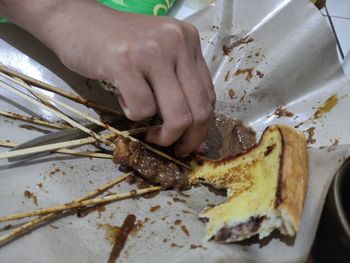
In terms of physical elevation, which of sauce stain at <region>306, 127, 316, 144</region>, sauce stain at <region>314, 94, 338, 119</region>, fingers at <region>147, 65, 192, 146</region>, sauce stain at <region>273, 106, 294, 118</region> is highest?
fingers at <region>147, 65, 192, 146</region>

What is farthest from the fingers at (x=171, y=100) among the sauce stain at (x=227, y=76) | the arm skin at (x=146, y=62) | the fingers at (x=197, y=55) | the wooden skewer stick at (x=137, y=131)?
the sauce stain at (x=227, y=76)

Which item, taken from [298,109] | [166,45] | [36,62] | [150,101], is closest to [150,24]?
[166,45]

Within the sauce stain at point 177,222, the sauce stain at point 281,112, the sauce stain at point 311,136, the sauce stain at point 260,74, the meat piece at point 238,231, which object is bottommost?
the sauce stain at point 311,136

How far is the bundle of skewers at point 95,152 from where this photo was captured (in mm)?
1045

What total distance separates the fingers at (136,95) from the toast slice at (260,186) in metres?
0.30

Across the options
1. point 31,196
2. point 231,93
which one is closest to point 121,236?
point 31,196

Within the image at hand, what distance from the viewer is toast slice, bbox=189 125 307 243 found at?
90cm

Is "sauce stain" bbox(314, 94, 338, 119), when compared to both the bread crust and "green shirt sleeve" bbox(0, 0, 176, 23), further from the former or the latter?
"green shirt sleeve" bbox(0, 0, 176, 23)

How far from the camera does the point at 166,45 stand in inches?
38.4

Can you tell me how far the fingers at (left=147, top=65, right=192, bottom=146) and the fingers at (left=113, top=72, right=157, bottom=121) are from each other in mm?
22

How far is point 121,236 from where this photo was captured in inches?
40.2

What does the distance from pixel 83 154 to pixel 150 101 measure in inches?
13.2

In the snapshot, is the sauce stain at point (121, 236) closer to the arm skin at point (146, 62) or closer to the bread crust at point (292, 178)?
the arm skin at point (146, 62)

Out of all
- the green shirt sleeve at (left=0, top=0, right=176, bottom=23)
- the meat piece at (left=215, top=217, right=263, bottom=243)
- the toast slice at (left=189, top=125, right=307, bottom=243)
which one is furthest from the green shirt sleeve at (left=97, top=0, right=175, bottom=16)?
the meat piece at (left=215, top=217, right=263, bottom=243)
